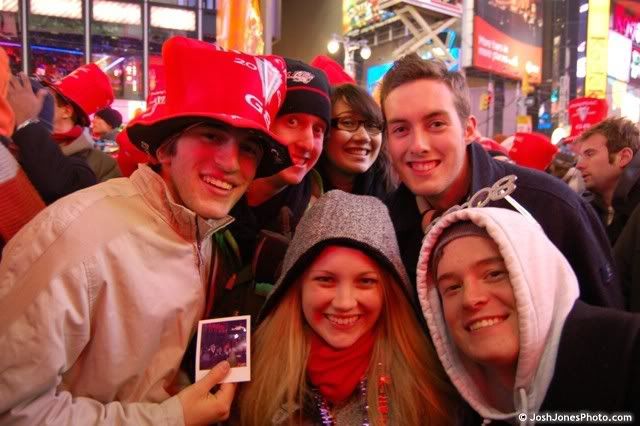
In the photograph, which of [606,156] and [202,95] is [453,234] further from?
[606,156]

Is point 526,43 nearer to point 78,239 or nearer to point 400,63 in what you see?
point 400,63

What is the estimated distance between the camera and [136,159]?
3146 mm

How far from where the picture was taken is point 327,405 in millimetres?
1938

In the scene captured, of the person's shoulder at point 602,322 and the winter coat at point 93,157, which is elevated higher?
the winter coat at point 93,157

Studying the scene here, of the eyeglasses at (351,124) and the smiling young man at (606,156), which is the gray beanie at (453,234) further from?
the smiling young man at (606,156)

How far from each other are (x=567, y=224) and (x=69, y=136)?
3.42 m

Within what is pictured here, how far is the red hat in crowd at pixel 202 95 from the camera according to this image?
1.81m

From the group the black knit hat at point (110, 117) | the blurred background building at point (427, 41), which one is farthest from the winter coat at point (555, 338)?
the blurred background building at point (427, 41)

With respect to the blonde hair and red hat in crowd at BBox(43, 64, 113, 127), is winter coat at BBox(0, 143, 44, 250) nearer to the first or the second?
the blonde hair

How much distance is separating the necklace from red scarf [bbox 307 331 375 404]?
0.02 m

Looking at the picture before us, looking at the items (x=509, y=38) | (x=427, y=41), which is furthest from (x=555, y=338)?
(x=509, y=38)

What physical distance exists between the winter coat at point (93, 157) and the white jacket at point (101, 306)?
7.17ft

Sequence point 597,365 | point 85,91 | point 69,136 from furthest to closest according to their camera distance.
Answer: point 85,91
point 69,136
point 597,365

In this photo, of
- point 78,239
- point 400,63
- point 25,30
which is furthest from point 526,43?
point 78,239
